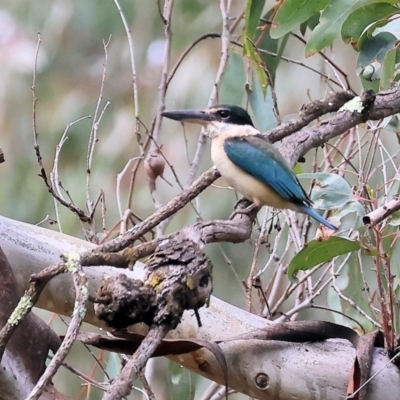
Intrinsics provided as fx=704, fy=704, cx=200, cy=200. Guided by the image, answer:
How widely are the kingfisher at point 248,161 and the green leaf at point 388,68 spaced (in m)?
0.24

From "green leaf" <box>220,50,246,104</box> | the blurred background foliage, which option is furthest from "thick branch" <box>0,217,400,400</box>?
the blurred background foliage

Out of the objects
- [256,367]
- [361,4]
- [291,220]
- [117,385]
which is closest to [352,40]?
[361,4]

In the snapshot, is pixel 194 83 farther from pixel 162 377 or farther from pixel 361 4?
pixel 361 4

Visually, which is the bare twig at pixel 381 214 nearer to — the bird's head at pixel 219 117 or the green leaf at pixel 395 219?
the green leaf at pixel 395 219

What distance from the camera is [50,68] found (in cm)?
320

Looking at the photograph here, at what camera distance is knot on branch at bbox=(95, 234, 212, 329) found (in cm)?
64

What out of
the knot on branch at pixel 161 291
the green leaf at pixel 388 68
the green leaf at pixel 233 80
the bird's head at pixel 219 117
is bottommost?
the knot on branch at pixel 161 291

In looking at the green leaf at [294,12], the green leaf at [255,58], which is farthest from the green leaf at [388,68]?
the green leaf at [255,58]

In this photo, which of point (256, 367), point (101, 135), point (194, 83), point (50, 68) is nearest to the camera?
point (256, 367)

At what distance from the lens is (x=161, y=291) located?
2.13ft

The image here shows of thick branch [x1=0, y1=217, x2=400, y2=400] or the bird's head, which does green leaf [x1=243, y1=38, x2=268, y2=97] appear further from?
thick branch [x1=0, y1=217, x2=400, y2=400]

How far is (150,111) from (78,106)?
306 millimetres

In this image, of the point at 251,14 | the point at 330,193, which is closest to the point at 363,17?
the point at 251,14

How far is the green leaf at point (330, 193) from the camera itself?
1.22 metres
